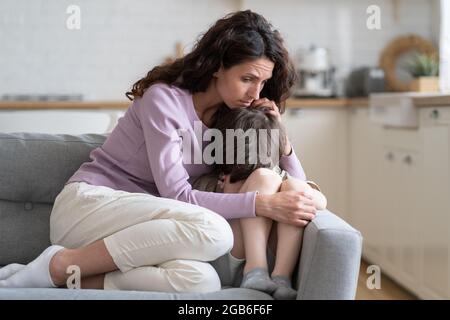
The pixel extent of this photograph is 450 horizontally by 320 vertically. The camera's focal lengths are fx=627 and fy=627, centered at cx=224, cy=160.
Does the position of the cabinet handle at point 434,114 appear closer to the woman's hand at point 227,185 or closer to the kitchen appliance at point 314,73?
the woman's hand at point 227,185

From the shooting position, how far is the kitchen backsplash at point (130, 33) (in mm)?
4512

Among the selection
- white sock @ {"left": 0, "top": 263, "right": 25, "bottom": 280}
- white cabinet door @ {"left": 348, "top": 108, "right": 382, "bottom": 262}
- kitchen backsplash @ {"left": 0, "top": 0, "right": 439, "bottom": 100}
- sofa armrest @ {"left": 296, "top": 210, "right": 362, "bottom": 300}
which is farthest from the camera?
kitchen backsplash @ {"left": 0, "top": 0, "right": 439, "bottom": 100}

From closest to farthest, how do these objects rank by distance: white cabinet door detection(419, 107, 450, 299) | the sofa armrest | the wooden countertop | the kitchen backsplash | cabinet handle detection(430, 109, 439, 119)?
the sofa armrest < white cabinet door detection(419, 107, 450, 299) < cabinet handle detection(430, 109, 439, 119) < the wooden countertop < the kitchen backsplash

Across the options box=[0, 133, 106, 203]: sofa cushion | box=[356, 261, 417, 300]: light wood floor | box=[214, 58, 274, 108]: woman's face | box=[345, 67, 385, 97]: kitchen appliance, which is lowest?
box=[356, 261, 417, 300]: light wood floor

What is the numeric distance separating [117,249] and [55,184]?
51cm

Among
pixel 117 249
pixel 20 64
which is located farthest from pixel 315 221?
pixel 20 64

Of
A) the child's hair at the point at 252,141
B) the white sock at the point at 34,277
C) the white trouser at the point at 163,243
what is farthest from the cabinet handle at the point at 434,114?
the white sock at the point at 34,277

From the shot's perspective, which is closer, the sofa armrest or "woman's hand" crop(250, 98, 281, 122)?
→ the sofa armrest

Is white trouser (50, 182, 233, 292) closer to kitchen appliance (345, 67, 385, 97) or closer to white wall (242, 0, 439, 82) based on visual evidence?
kitchen appliance (345, 67, 385, 97)

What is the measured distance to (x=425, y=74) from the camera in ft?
12.9

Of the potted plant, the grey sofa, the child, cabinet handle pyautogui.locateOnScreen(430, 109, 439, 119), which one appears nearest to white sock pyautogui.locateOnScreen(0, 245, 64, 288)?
the grey sofa

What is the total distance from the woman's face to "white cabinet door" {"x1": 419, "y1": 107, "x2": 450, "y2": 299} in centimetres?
114

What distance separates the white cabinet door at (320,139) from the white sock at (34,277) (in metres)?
2.65

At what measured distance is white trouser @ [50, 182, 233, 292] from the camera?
161 cm
